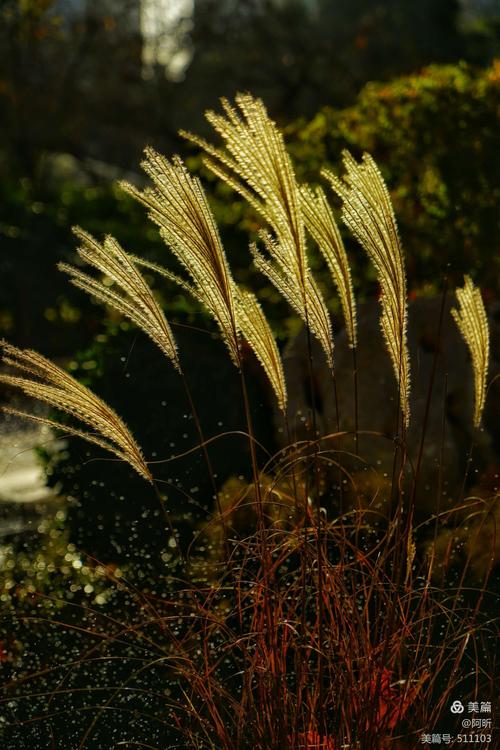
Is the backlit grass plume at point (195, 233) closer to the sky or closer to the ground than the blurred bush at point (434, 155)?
closer to the ground

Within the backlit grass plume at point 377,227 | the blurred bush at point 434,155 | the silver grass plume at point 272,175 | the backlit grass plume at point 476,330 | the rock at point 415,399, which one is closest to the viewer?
the silver grass plume at point 272,175

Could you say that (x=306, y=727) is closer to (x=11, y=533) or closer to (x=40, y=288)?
(x=11, y=533)

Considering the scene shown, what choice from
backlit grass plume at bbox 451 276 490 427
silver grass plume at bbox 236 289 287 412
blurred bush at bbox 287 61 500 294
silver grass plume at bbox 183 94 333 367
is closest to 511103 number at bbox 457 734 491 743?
backlit grass plume at bbox 451 276 490 427

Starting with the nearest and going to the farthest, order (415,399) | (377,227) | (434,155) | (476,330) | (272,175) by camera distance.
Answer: (272,175), (377,227), (476,330), (415,399), (434,155)

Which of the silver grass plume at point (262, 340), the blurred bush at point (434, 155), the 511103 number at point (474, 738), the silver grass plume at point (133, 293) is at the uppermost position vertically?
the blurred bush at point (434, 155)

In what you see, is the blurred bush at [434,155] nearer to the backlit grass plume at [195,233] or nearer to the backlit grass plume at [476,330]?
the backlit grass plume at [476,330]

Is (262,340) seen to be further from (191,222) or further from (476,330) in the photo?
(476,330)

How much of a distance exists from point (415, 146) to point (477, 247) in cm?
72

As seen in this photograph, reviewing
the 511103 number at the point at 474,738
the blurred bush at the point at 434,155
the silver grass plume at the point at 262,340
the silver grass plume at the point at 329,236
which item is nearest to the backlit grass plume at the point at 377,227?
the silver grass plume at the point at 329,236

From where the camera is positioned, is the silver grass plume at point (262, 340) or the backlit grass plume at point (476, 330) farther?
the backlit grass plume at point (476, 330)

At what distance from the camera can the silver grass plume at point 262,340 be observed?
84.5 inches

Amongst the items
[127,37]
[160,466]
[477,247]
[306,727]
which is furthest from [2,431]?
[127,37]

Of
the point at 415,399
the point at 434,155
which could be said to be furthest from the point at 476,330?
the point at 434,155

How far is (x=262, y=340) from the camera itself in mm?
2168
